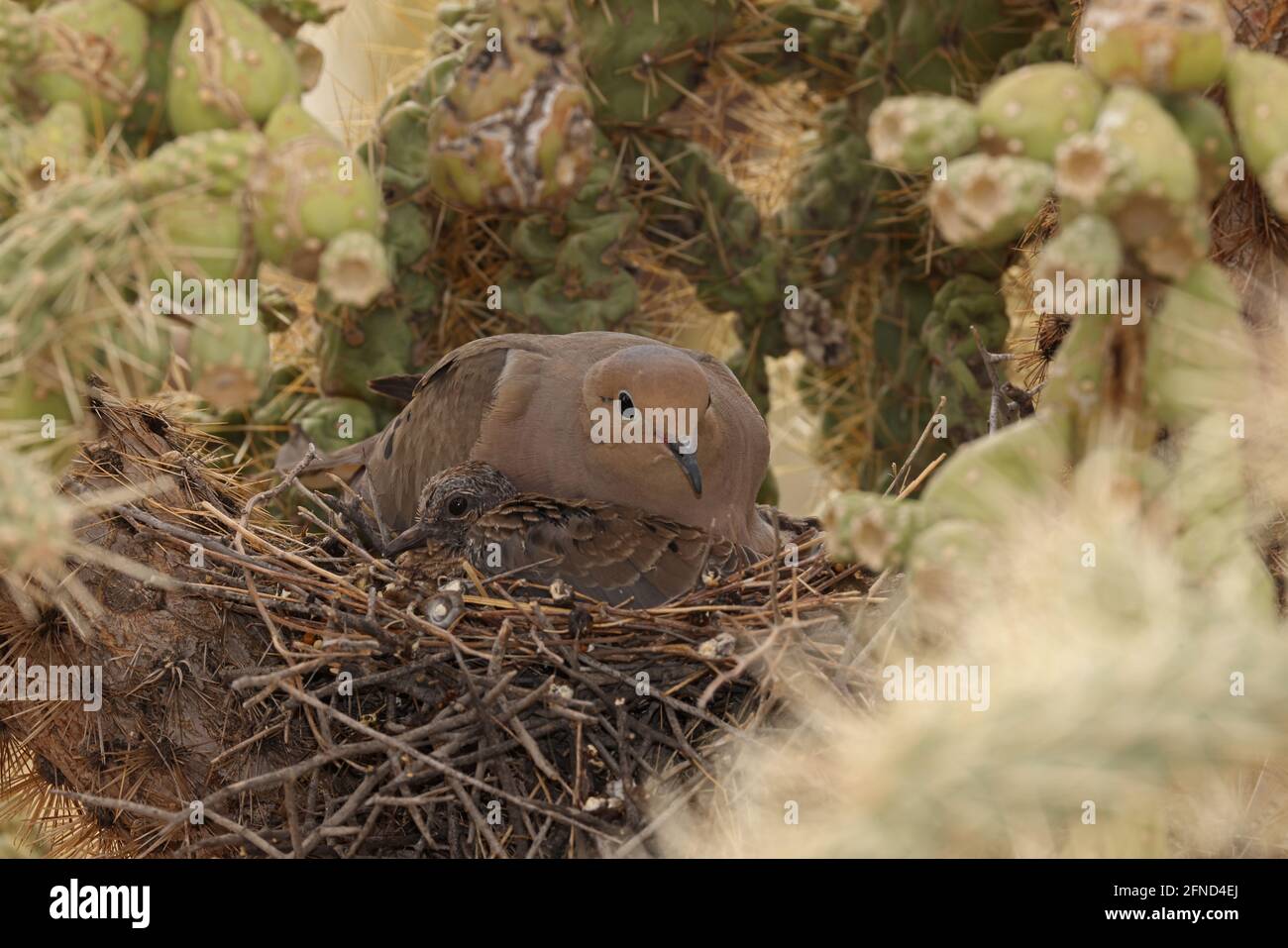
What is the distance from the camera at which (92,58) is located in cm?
176

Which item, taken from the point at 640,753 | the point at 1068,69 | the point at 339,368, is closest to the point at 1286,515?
the point at 1068,69

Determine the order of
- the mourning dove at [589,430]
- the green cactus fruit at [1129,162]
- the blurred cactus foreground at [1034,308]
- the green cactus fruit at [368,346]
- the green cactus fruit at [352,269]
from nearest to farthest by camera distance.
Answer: the blurred cactus foreground at [1034,308]
the green cactus fruit at [1129,162]
the green cactus fruit at [352,269]
the mourning dove at [589,430]
the green cactus fruit at [368,346]

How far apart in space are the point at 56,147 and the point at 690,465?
6.56 ft

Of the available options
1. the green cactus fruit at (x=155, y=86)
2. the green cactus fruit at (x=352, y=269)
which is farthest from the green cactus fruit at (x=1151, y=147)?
the green cactus fruit at (x=155, y=86)

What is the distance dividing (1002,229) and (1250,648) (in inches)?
19.4

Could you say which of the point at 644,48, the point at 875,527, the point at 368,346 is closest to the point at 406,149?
the point at 368,346

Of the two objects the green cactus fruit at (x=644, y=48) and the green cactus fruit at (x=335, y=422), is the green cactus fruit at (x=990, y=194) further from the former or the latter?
the green cactus fruit at (x=335, y=422)

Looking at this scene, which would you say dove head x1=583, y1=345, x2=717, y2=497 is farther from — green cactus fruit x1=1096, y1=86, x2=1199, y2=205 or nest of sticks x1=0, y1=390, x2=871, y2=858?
green cactus fruit x1=1096, y1=86, x2=1199, y2=205

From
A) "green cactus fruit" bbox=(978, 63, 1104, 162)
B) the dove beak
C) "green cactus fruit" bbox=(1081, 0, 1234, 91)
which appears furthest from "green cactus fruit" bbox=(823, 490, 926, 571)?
the dove beak

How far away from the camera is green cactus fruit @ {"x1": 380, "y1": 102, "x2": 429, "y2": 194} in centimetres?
441

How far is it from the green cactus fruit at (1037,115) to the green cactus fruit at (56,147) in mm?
1020

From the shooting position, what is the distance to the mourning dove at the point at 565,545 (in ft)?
11.5

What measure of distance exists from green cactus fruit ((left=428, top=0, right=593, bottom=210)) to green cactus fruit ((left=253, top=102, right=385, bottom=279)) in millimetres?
2100

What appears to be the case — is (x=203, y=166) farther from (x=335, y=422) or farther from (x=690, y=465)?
(x=335, y=422)
